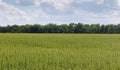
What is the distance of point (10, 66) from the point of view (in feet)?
31.2

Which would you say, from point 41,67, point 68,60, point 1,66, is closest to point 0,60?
point 1,66

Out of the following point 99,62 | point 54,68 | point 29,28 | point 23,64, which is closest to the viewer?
point 54,68

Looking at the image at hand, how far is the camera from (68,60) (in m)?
10.9

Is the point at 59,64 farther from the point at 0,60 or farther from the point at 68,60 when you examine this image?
the point at 0,60

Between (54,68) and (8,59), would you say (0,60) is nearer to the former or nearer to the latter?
(8,59)

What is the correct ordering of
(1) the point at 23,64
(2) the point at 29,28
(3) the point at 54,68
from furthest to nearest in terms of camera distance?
(2) the point at 29,28 → (1) the point at 23,64 → (3) the point at 54,68

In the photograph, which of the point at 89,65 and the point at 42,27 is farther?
the point at 42,27

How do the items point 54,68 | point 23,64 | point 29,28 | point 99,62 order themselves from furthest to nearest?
point 29,28 → point 99,62 → point 23,64 → point 54,68

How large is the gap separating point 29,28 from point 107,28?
23.9m

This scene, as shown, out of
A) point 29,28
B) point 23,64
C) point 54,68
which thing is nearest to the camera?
point 54,68

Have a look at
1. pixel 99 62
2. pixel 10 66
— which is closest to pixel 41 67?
pixel 10 66

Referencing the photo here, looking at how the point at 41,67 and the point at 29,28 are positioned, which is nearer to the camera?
the point at 41,67

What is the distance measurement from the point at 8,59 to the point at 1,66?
1212 millimetres

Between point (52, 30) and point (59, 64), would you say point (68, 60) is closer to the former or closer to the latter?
point (59, 64)
